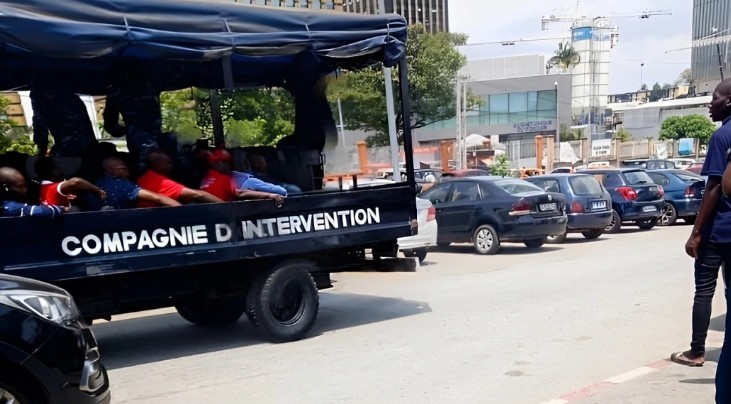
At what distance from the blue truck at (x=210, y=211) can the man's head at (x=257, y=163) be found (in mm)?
375

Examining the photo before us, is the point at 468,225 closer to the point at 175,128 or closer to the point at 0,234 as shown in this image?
the point at 175,128

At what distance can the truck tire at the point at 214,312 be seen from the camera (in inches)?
324

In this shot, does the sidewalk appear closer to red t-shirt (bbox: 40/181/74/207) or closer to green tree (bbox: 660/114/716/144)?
red t-shirt (bbox: 40/181/74/207)

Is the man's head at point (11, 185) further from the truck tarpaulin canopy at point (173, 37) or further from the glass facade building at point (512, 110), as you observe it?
the glass facade building at point (512, 110)

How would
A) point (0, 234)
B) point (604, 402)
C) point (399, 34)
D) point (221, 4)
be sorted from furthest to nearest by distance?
point (399, 34) < point (221, 4) < point (0, 234) < point (604, 402)

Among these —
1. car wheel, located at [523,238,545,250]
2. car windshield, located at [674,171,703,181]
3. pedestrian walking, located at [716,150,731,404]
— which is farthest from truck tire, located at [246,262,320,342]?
car windshield, located at [674,171,703,181]

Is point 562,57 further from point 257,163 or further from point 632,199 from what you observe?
point 257,163

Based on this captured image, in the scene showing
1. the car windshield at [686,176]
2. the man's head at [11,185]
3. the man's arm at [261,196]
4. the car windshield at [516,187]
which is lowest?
the car windshield at [686,176]

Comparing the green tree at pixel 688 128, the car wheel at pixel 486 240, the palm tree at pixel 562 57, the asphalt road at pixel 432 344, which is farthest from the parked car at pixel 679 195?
the palm tree at pixel 562 57

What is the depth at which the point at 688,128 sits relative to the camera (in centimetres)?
6862

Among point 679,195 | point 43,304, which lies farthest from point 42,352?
point 679,195

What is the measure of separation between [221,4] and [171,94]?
1950 millimetres

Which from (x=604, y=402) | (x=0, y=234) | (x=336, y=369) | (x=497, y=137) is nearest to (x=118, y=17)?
(x=0, y=234)

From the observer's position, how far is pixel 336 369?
255 inches
